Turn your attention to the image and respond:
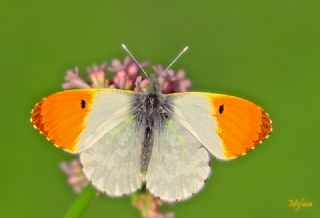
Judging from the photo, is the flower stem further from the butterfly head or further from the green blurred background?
the green blurred background

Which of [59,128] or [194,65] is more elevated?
[59,128]

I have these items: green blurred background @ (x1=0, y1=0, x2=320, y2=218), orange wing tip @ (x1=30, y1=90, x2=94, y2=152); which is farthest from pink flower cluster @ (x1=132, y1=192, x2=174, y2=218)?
green blurred background @ (x1=0, y1=0, x2=320, y2=218)

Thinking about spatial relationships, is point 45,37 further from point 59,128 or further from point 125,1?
point 59,128

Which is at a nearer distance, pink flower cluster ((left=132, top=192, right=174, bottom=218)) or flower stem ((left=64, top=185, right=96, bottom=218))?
flower stem ((left=64, top=185, right=96, bottom=218))

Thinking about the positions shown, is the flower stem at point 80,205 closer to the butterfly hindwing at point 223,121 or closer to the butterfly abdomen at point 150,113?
the butterfly abdomen at point 150,113

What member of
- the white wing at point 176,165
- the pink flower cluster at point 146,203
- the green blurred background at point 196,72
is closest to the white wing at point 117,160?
the white wing at point 176,165

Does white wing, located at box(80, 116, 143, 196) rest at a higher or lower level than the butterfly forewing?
lower

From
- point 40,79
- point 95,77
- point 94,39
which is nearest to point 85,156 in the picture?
point 95,77
